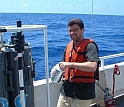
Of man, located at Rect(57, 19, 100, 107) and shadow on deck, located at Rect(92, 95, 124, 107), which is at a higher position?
man, located at Rect(57, 19, 100, 107)

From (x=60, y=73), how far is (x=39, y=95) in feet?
2.86

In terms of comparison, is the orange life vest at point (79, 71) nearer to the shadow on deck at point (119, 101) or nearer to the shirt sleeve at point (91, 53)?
the shirt sleeve at point (91, 53)

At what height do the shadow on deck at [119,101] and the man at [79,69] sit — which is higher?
the man at [79,69]

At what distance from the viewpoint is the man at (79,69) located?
250cm

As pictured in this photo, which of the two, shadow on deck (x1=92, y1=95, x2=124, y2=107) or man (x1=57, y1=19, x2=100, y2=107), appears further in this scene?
shadow on deck (x1=92, y1=95, x2=124, y2=107)

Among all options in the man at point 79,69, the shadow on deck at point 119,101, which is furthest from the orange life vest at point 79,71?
the shadow on deck at point 119,101

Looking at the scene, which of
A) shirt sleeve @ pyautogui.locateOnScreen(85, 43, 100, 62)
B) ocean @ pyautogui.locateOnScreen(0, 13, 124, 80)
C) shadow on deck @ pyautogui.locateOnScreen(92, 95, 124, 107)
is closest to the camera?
shirt sleeve @ pyautogui.locateOnScreen(85, 43, 100, 62)

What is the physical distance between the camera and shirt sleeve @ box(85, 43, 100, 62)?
2461mm

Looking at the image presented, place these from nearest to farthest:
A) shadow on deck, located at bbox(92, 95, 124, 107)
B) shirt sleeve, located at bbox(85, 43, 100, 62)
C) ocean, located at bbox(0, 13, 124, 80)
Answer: shirt sleeve, located at bbox(85, 43, 100, 62) → shadow on deck, located at bbox(92, 95, 124, 107) → ocean, located at bbox(0, 13, 124, 80)

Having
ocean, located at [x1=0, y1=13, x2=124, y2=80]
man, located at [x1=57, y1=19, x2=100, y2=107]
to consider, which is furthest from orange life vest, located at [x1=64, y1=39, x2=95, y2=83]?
ocean, located at [x1=0, y1=13, x2=124, y2=80]

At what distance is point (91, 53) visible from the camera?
97.7 inches

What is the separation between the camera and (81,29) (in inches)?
101

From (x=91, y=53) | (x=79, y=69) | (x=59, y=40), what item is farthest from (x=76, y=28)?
(x=59, y=40)

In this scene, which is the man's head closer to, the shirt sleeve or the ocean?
the shirt sleeve
